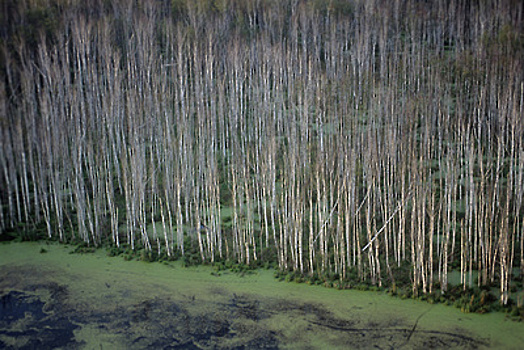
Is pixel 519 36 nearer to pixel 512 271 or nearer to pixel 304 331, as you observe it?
pixel 512 271

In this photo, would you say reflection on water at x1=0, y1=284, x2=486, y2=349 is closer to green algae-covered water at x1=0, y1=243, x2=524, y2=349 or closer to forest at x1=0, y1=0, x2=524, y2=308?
green algae-covered water at x1=0, y1=243, x2=524, y2=349

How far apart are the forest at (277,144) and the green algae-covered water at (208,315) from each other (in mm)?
802

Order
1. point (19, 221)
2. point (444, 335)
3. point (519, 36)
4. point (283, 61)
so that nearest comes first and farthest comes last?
point (444, 335)
point (19, 221)
point (519, 36)
point (283, 61)

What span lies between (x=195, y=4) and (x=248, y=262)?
67.7ft

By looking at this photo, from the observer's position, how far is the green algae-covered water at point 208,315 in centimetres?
942

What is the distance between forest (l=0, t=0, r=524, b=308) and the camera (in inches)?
475

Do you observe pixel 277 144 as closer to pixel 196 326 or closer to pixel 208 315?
pixel 208 315

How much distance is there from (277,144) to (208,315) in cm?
933

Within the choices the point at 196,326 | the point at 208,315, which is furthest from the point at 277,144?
the point at 196,326

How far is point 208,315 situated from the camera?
10.6 meters

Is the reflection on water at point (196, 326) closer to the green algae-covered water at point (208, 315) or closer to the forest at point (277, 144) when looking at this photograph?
the green algae-covered water at point (208, 315)

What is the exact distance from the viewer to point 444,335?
934 cm

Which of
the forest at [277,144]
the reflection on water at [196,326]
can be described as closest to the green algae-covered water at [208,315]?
the reflection on water at [196,326]

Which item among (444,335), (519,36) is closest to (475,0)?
(519,36)
